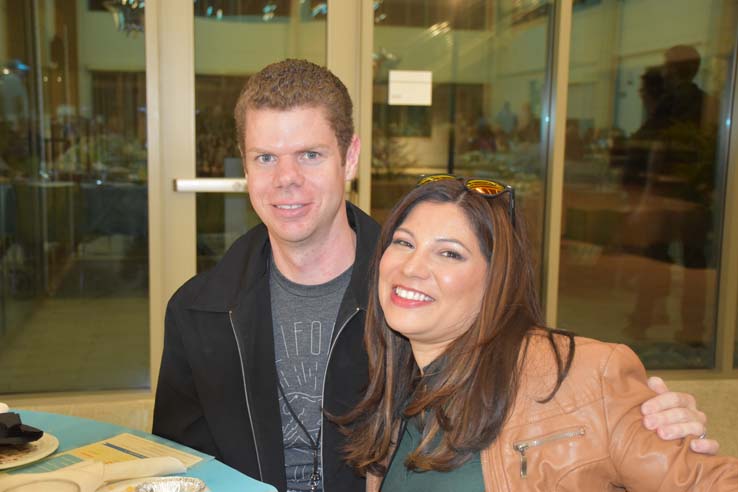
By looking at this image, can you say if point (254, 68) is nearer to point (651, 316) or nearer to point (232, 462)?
point (232, 462)

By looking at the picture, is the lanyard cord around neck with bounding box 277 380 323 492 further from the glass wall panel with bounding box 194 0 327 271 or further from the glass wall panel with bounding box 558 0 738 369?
the glass wall panel with bounding box 558 0 738 369

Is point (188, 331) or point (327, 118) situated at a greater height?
point (327, 118)

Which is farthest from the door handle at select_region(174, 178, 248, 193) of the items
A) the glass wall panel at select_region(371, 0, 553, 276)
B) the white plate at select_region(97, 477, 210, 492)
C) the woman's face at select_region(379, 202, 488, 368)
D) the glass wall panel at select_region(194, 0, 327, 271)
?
the white plate at select_region(97, 477, 210, 492)

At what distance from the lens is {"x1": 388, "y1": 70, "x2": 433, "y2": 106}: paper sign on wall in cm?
384

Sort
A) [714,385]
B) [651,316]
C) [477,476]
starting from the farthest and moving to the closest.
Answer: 1. [651,316]
2. [714,385]
3. [477,476]

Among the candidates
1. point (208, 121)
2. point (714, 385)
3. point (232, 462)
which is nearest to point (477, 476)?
point (232, 462)

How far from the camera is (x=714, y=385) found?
13.5 ft

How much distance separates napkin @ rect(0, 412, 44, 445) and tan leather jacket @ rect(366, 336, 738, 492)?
2.95 feet

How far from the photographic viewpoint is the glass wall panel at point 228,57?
356cm

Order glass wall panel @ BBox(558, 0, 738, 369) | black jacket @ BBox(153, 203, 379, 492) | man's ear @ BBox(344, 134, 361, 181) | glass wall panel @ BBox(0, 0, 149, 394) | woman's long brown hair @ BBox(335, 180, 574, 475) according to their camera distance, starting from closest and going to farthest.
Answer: woman's long brown hair @ BBox(335, 180, 574, 475) < black jacket @ BBox(153, 203, 379, 492) < man's ear @ BBox(344, 134, 361, 181) < glass wall panel @ BBox(0, 0, 149, 394) < glass wall panel @ BBox(558, 0, 738, 369)

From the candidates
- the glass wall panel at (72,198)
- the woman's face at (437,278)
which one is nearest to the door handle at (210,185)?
the glass wall panel at (72,198)

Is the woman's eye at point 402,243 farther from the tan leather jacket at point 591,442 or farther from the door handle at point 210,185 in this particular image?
the door handle at point 210,185

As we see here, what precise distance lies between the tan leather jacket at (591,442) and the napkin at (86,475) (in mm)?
620

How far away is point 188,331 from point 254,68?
200cm
